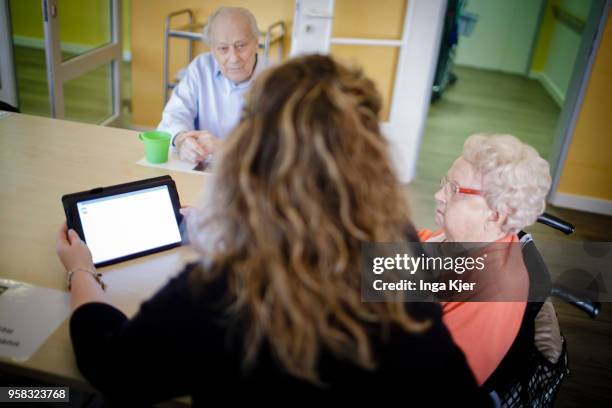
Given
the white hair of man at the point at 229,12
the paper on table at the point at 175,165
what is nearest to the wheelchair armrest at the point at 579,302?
the paper on table at the point at 175,165

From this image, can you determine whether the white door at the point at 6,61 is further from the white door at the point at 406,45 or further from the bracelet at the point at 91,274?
the bracelet at the point at 91,274

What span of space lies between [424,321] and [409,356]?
0.18ft

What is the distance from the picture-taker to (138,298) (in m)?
1.21

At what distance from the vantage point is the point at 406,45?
324 centimetres

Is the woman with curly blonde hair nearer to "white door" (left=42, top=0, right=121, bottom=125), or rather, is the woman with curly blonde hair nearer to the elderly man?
the elderly man

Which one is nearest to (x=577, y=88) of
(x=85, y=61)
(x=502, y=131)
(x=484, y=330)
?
(x=502, y=131)

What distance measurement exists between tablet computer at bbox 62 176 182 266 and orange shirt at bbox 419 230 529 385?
2.36 ft

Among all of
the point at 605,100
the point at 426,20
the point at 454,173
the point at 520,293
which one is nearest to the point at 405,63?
the point at 426,20

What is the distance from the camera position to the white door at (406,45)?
3.01 meters

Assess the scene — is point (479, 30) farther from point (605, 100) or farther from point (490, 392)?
point (490, 392)

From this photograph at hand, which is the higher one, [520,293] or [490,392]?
[520,293]

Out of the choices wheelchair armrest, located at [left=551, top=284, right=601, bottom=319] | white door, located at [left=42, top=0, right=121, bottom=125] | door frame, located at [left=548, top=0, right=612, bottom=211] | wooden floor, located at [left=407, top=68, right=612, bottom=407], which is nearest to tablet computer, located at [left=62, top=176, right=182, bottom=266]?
wooden floor, located at [left=407, top=68, right=612, bottom=407]

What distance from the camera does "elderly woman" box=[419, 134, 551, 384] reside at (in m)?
1.15

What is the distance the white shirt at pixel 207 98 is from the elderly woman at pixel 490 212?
1112 millimetres
